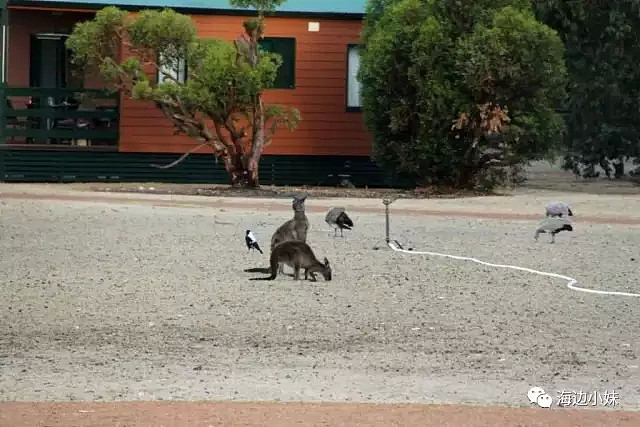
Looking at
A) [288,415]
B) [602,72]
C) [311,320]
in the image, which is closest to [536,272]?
[311,320]

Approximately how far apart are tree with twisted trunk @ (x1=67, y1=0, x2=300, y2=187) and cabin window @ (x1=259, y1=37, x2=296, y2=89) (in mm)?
1958

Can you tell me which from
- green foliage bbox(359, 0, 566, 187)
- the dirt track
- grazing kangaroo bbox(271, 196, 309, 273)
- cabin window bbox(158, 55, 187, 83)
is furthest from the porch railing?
the dirt track

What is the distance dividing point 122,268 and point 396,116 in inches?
502

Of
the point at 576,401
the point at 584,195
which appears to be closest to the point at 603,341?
the point at 576,401

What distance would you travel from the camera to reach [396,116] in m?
27.0

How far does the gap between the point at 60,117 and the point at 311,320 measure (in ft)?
60.3

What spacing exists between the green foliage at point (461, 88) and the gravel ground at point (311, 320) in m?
7.35

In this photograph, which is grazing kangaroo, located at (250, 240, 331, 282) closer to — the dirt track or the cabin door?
the dirt track

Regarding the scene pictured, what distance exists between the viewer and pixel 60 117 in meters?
29.1

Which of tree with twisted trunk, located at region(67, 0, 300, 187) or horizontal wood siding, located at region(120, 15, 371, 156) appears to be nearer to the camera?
tree with twisted trunk, located at region(67, 0, 300, 187)

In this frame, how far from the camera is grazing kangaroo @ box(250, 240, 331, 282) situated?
1363 cm

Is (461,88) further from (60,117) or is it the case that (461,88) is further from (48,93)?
(48,93)

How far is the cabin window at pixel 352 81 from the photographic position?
30266mm

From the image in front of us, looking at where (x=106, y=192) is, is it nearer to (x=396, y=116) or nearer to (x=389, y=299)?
(x=396, y=116)
